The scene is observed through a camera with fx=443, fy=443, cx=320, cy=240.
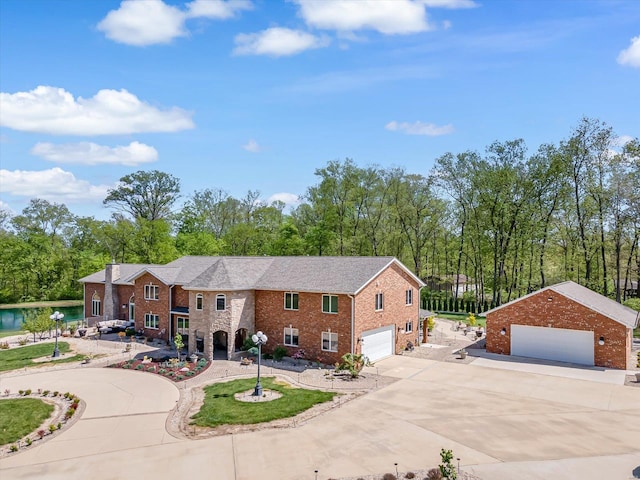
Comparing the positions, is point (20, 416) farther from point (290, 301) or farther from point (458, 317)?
point (458, 317)

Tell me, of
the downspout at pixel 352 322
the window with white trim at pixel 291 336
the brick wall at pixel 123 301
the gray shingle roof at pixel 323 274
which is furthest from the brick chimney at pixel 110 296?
the downspout at pixel 352 322

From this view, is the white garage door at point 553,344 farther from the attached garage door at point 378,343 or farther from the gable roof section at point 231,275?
the gable roof section at point 231,275

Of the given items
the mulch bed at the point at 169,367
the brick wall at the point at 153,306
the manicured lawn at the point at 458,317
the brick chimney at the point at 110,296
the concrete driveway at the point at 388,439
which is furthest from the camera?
the manicured lawn at the point at 458,317

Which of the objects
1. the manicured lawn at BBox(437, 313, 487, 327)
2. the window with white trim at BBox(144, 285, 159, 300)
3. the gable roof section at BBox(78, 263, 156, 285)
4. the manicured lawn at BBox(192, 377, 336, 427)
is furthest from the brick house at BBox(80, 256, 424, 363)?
the manicured lawn at BBox(437, 313, 487, 327)

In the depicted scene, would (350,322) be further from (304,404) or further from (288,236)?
(288,236)

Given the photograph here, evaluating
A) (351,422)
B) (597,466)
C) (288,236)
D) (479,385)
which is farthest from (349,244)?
(597,466)

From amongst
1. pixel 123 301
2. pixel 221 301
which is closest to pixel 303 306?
pixel 221 301
